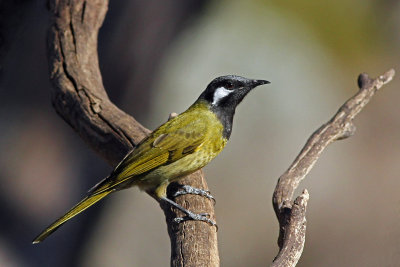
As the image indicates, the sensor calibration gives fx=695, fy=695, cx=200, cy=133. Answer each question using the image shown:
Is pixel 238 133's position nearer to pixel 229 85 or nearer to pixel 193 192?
pixel 229 85

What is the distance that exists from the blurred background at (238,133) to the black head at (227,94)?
2805 mm

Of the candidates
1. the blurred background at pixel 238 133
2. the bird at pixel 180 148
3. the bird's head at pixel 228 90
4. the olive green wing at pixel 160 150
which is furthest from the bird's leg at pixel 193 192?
the blurred background at pixel 238 133

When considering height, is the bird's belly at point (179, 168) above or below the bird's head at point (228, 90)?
below

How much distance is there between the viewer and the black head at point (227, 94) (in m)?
4.50

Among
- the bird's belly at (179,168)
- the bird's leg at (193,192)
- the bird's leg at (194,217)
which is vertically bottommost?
the bird's leg at (194,217)

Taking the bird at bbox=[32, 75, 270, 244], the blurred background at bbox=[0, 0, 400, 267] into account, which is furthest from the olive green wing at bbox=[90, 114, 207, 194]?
the blurred background at bbox=[0, 0, 400, 267]

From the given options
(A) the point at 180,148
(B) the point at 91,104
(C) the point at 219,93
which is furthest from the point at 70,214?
(C) the point at 219,93

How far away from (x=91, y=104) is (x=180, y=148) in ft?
2.48

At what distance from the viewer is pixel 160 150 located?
14.3 feet

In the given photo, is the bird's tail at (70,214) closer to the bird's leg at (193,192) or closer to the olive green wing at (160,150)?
the olive green wing at (160,150)

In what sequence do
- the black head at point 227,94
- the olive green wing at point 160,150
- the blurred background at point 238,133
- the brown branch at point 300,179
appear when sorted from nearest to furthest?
1. the brown branch at point 300,179
2. the olive green wing at point 160,150
3. the black head at point 227,94
4. the blurred background at point 238,133

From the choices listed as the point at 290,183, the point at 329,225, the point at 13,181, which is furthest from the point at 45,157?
the point at 290,183

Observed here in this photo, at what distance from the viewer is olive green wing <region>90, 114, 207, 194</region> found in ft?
13.9

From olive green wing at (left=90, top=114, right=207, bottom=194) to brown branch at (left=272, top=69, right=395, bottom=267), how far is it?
65cm
